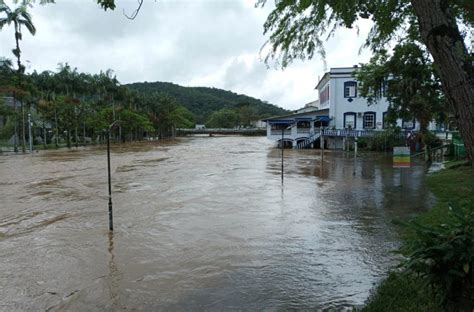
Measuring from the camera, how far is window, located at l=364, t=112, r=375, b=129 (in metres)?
43.6

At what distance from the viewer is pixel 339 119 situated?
147ft

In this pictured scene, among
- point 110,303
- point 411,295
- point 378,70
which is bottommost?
point 110,303

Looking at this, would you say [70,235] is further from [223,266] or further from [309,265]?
[309,265]

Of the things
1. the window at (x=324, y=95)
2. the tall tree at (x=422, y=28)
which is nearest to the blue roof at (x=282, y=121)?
the window at (x=324, y=95)

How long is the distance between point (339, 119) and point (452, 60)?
42658mm

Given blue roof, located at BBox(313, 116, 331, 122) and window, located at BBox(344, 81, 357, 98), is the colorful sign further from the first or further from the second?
blue roof, located at BBox(313, 116, 331, 122)

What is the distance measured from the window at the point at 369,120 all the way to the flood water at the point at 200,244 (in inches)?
976

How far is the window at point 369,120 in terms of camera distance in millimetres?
43594

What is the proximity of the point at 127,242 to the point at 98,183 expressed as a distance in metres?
11.3

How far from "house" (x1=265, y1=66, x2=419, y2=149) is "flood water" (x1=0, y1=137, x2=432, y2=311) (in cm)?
2410

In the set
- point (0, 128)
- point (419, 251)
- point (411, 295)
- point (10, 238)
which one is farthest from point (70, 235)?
point (0, 128)

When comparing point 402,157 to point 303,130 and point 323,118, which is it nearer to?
point 323,118

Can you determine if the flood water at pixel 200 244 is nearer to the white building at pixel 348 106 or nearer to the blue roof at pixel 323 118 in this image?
the white building at pixel 348 106

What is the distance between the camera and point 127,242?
10141mm
